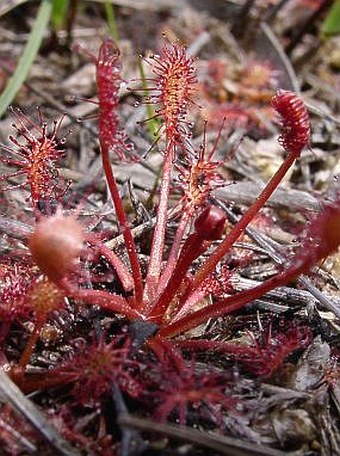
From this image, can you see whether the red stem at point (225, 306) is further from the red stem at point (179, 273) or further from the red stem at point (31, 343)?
Result: the red stem at point (31, 343)

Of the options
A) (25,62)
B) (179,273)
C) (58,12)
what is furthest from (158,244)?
(58,12)

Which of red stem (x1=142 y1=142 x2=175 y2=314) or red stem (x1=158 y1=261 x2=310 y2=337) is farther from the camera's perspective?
red stem (x1=142 y1=142 x2=175 y2=314)

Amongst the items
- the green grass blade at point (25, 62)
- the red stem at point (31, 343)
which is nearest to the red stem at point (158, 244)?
the red stem at point (31, 343)

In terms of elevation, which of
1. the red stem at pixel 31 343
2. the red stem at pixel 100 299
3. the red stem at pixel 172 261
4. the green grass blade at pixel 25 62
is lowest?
the red stem at pixel 31 343

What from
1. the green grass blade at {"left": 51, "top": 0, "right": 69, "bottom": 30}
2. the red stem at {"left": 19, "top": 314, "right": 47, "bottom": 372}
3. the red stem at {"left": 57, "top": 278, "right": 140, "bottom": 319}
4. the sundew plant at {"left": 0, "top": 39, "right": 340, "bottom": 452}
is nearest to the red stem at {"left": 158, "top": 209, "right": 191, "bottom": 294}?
the sundew plant at {"left": 0, "top": 39, "right": 340, "bottom": 452}

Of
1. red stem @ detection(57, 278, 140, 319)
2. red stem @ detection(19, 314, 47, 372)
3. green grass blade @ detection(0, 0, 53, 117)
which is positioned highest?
green grass blade @ detection(0, 0, 53, 117)

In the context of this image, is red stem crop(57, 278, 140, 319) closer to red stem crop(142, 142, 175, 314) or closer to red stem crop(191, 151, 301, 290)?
red stem crop(142, 142, 175, 314)

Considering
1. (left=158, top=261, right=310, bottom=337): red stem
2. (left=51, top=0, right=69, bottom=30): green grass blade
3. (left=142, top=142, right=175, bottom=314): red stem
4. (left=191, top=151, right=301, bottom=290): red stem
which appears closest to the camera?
(left=158, top=261, right=310, bottom=337): red stem

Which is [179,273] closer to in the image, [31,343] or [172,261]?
[172,261]

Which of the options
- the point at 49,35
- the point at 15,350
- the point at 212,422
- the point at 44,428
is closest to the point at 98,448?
the point at 44,428
